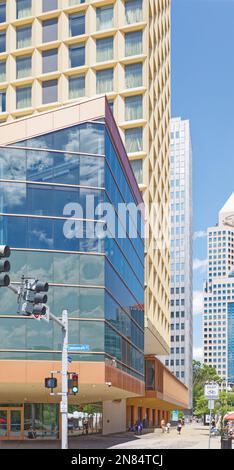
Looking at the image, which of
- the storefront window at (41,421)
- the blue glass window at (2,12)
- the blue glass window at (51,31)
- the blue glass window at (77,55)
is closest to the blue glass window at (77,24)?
the blue glass window at (77,55)

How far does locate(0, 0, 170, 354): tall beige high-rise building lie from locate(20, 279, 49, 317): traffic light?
149 ft

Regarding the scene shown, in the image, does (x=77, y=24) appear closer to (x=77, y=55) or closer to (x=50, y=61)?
(x=77, y=55)

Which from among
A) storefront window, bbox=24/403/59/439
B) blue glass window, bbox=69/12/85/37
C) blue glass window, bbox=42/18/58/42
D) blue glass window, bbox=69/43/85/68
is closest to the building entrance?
storefront window, bbox=24/403/59/439

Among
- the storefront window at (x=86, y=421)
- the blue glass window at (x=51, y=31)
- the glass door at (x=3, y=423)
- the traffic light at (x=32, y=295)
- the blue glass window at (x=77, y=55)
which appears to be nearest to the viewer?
the traffic light at (x=32, y=295)

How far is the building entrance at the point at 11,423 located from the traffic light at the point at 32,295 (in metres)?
32.1

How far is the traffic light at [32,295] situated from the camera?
2188 cm

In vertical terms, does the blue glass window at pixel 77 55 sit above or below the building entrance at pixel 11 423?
above

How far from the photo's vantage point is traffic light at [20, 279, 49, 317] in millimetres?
21875

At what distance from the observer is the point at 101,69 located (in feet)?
235

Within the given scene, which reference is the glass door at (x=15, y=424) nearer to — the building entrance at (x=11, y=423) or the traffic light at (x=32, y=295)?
the building entrance at (x=11, y=423)

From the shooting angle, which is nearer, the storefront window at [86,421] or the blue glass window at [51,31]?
the storefront window at [86,421]

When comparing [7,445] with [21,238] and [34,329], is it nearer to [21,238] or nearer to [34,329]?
[34,329]

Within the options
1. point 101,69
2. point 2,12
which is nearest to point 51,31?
point 2,12

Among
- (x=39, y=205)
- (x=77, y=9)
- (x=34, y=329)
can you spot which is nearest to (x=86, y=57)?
(x=77, y=9)
